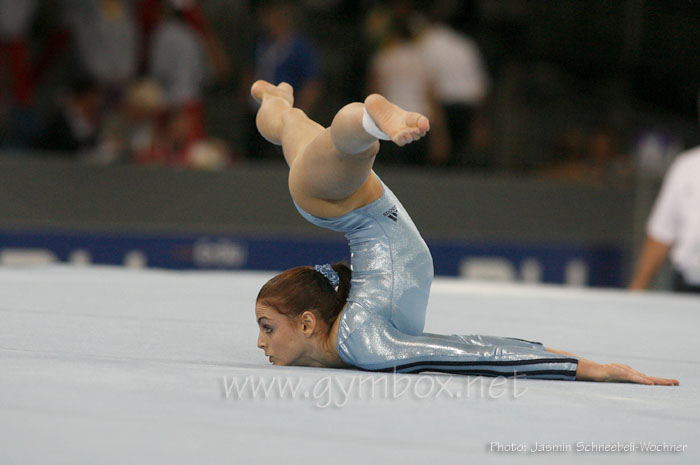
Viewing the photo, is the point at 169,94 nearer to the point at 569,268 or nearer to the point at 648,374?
the point at 569,268

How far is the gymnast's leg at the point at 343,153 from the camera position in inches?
73.1

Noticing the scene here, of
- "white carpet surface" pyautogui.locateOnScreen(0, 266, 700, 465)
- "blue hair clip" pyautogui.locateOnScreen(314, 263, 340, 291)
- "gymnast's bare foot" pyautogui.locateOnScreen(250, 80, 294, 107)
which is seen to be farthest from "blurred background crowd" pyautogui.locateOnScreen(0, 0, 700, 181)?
"blue hair clip" pyautogui.locateOnScreen(314, 263, 340, 291)

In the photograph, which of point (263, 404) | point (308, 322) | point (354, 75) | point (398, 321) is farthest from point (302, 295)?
point (354, 75)

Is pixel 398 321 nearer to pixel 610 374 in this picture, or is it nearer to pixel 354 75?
pixel 610 374

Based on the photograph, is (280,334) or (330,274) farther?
(330,274)

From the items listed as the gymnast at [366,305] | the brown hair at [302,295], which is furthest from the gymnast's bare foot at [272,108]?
the brown hair at [302,295]

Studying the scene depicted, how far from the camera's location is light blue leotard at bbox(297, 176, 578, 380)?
216 centimetres

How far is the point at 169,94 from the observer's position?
636 cm

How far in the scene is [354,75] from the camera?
22.6 feet

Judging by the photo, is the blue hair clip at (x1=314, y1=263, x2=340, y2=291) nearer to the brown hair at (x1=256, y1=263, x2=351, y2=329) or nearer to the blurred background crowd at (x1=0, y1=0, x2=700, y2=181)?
the brown hair at (x1=256, y1=263, x2=351, y2=329)

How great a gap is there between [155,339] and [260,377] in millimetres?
623

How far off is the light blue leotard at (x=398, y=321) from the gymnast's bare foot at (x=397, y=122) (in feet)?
1.38

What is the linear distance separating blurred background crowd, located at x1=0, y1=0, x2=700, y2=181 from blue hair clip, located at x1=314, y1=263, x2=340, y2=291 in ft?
12.4

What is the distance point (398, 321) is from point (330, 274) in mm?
215
